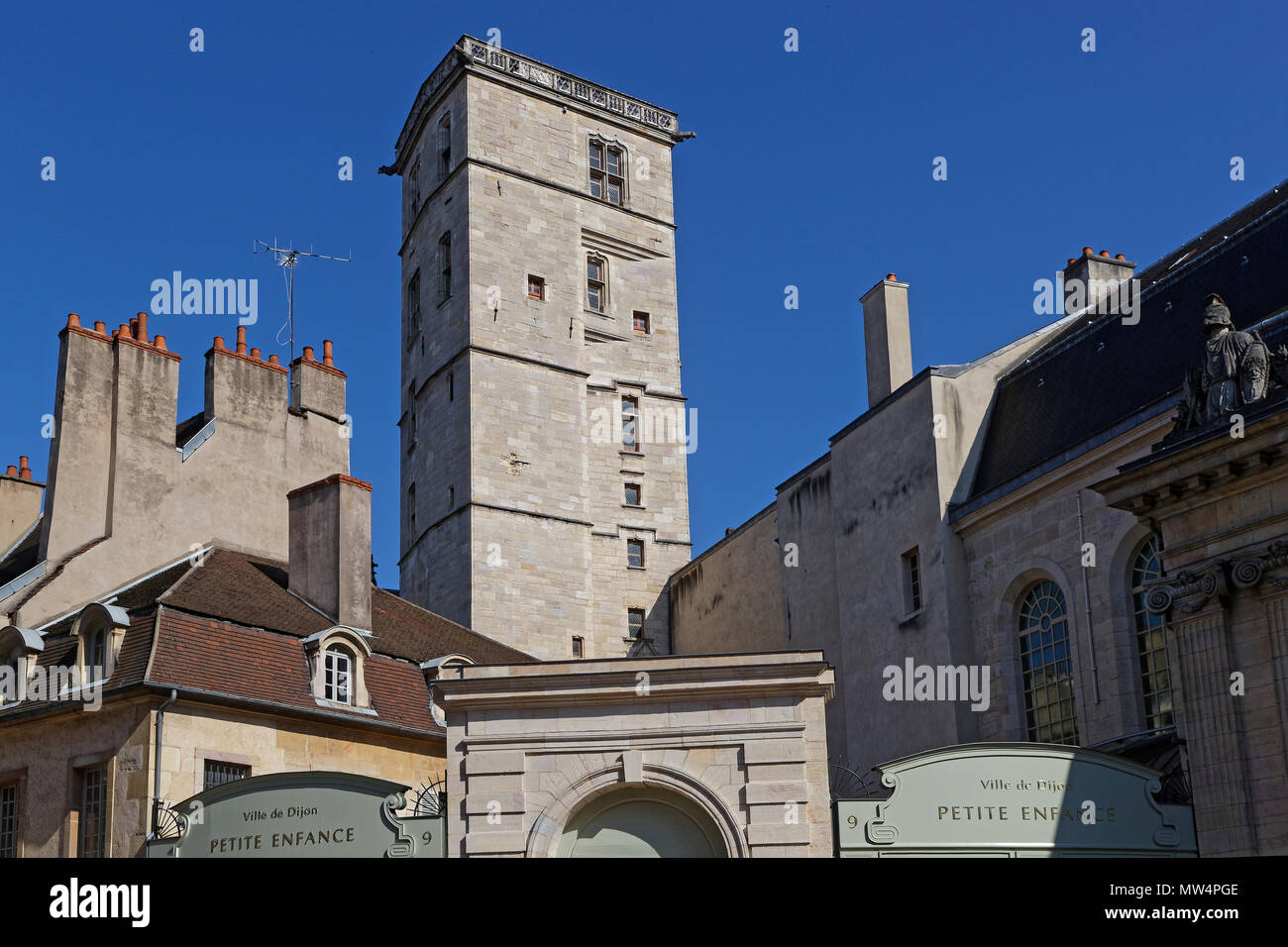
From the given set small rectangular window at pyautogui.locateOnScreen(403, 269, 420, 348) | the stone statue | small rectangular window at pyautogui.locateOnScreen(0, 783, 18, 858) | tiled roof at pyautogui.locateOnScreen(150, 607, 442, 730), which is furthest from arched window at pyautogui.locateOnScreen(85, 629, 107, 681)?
small rectangular window at pyautogui.locateOnScreen(403, 269, 420, 348)

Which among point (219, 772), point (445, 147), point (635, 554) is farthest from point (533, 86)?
point (219, 772)

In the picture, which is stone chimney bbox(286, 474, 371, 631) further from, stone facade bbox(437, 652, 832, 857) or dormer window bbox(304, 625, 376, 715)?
stone facade bbox(437, 652, 832, 857)

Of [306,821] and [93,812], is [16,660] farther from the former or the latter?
[306,821]

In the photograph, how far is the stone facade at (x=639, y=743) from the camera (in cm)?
1666

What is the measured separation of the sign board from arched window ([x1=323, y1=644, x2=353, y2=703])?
892cm

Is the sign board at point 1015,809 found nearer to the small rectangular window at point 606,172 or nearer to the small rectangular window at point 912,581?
the small rectangular window at point 912,581

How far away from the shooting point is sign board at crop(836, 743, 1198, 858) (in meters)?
16.0

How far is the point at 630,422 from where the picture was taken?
1673 inches

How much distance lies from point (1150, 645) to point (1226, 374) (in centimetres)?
638

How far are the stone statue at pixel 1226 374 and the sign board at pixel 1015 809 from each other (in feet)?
12.1

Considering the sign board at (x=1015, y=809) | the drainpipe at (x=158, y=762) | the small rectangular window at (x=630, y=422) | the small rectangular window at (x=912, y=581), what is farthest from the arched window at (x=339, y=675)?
the small rectangular window at (x=630, y=422)
